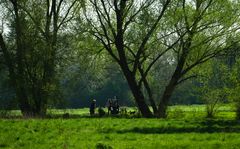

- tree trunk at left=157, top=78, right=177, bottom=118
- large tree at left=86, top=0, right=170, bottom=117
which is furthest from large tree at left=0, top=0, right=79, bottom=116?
tree trunk at left=157, top=78, right=177, bottom=118

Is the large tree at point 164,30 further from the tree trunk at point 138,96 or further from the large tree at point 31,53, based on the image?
the large tree at point 31,53

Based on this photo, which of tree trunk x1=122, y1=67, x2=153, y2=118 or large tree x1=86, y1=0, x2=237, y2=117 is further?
tree trunk x1=122, y1=67, x2=153, y2=118

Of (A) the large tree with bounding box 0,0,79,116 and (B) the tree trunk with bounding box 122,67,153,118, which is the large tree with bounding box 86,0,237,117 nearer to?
(B) the tree trunk with bounding box 122,67,153,118

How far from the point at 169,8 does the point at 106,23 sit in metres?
5.56

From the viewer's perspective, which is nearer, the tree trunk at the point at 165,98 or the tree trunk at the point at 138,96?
the tree trunk at the point at 138,96

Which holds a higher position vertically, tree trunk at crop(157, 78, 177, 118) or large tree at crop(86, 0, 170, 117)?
large tree at crop(86, 0, 170, 117)

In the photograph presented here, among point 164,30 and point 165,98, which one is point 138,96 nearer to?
point 165,98

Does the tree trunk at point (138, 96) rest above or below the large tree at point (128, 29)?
below

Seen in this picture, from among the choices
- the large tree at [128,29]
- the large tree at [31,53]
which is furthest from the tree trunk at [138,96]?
the large tree at [31,53]

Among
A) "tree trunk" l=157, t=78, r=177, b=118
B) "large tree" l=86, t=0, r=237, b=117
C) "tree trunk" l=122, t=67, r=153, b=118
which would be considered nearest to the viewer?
"large tree" l=86, t=0, r=237, b=117

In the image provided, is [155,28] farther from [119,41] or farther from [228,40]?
[228,40]

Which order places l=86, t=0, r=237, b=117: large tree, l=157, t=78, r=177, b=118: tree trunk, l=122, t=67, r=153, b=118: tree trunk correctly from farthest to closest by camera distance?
l=157, t=78, r=177, b=118: tree trunk, l=122, t=67, r=153, b=118: tree trunk, l=86, t=0, r=237, b=117: large tree

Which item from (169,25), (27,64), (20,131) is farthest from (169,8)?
(20,131)

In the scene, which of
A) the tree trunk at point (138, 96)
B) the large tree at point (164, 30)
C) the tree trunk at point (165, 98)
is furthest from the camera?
the tree trunk at point (165, 98)
